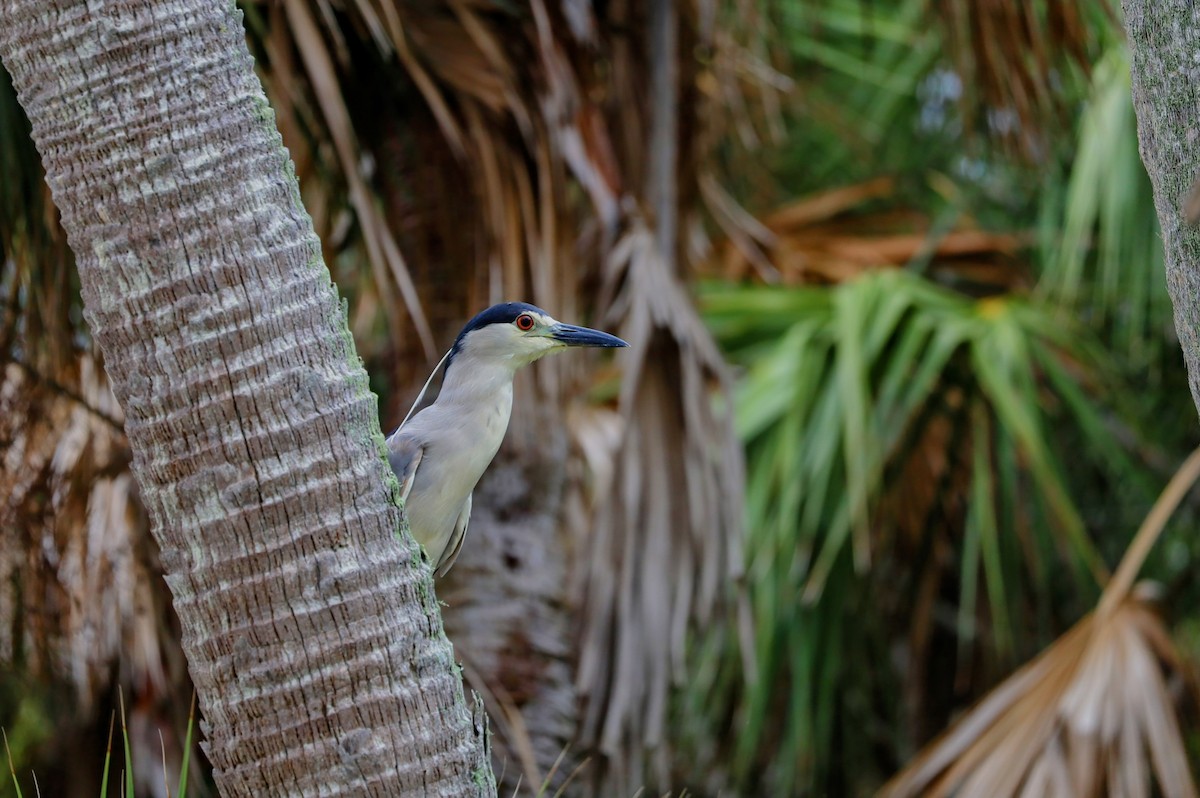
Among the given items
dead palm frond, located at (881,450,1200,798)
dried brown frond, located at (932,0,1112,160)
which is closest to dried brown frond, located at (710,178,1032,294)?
dried brown frond, located at (932,0,1112,160)

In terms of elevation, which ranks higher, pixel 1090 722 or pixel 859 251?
pixel 859 251

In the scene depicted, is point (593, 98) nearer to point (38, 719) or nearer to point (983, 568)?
point (983, 568)

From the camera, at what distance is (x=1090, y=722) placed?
122 inches

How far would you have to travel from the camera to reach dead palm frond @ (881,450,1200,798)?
304 centimetres

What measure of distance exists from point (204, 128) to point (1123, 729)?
246 cm

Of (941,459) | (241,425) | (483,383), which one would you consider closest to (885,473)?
(941,459)

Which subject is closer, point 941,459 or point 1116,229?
point 1116,229

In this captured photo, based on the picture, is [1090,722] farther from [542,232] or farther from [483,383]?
[542,232]

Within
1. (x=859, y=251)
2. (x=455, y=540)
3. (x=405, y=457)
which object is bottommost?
(x=455, y=540)

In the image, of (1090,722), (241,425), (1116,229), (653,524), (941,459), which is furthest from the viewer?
(941,459)

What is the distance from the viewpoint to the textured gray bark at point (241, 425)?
1639mm

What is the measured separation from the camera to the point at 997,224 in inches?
221

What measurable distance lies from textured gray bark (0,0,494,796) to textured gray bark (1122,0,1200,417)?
1019 mm

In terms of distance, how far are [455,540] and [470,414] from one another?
356mm
